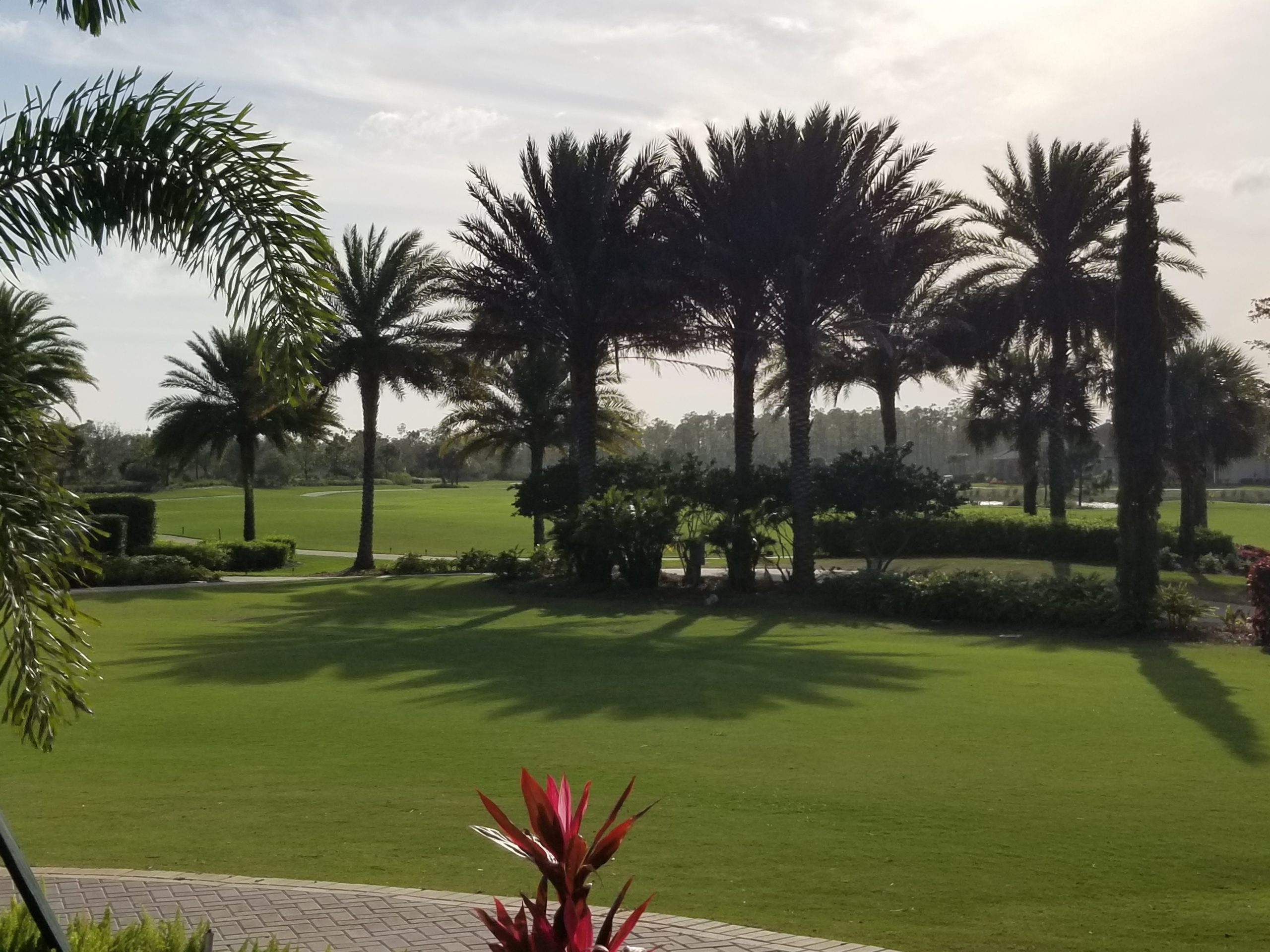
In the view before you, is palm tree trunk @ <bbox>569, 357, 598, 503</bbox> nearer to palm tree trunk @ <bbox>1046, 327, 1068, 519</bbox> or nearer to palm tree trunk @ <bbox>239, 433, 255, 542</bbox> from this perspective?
palm tree trunk @ <bbox>1046, 327, 1068, 519</bbox>

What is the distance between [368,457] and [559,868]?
3290 centimetres

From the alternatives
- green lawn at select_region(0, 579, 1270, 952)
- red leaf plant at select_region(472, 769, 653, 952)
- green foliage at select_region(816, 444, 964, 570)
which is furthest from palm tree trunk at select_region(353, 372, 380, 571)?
red leaf plant at select_region(472, 769, 653, 952)

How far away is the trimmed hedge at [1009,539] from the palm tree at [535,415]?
26.5 ft

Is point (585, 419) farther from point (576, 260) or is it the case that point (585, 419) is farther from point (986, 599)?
point (986, 599)

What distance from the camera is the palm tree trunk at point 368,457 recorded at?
34406mm

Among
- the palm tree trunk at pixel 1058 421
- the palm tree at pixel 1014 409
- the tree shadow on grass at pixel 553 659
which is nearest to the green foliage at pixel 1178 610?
the tree shadow on grass at pixel 553 659

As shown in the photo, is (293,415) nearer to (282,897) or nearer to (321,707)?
(321,707)

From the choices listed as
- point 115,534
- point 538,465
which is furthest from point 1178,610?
point 538,465

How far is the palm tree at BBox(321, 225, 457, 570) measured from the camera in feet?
111

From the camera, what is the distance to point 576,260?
27859mm

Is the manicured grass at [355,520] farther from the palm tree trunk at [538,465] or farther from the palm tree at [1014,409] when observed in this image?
the palm tree at [1014,409]

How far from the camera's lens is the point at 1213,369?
123ft

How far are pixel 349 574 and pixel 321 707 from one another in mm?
22033

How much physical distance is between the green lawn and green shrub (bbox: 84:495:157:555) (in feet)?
54.0
